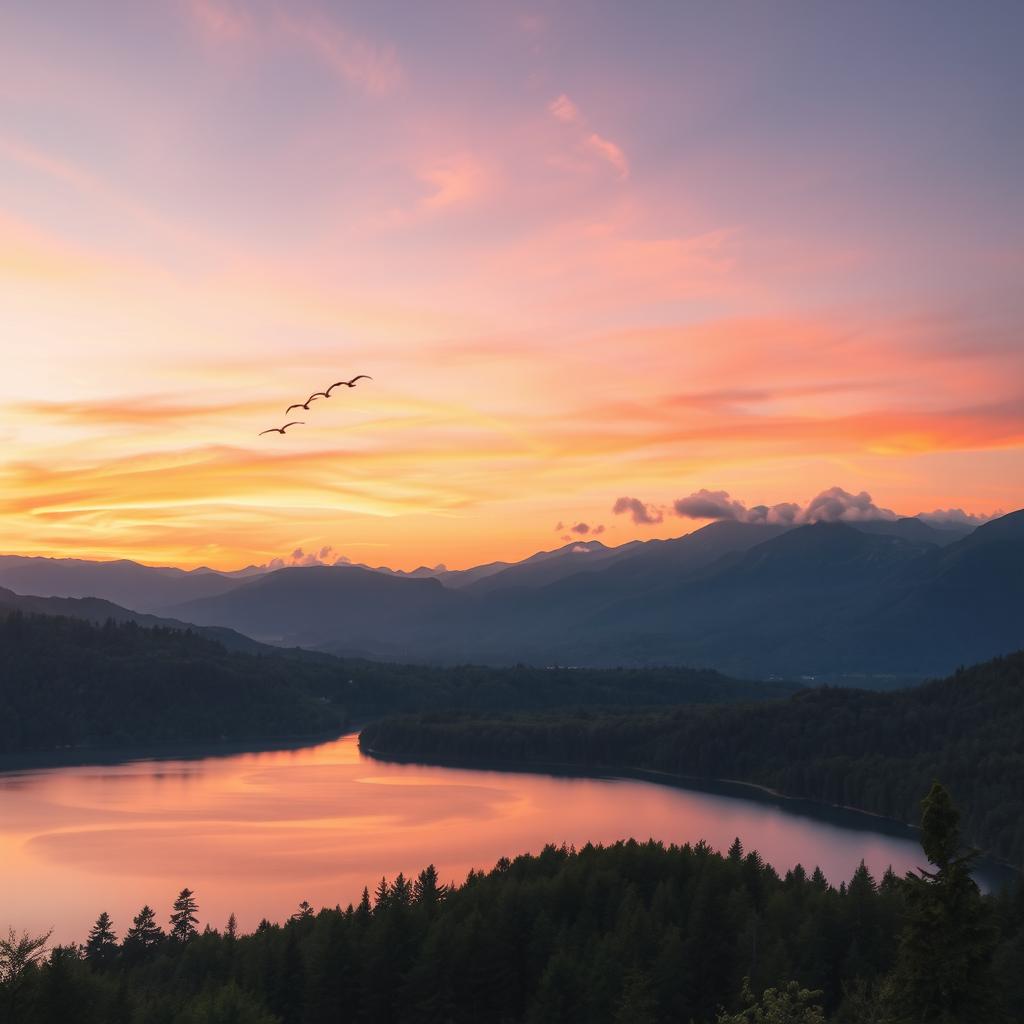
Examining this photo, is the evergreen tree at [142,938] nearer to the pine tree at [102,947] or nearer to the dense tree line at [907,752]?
the pine tree at [102,947]

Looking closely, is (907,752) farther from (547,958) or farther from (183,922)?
Result: (547,958)

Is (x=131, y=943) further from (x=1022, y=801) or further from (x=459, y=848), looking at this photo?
(x=1022, y=801)

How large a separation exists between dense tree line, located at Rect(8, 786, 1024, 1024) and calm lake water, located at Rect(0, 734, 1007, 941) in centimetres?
2770

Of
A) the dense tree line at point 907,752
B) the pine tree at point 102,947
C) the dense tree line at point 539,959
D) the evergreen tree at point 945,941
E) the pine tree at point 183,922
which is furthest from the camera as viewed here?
the dense tree line at point 907,752

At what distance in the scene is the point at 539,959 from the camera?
60.0m

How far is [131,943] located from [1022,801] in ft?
330

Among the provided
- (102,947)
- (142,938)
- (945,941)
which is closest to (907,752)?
(142,938)

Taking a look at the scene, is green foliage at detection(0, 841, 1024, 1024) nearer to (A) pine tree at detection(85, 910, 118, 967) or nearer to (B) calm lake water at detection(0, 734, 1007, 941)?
(A) pine tree at detection(85, 910, 118, 967)

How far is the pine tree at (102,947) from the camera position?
228 feet

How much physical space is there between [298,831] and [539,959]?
74.2 m

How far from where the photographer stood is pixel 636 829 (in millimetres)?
136250

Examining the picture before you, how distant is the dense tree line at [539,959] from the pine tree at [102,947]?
126 mm

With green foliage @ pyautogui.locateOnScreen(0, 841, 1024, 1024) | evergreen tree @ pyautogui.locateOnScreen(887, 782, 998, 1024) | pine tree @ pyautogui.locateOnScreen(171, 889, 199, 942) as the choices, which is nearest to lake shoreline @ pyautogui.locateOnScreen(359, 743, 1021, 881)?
green foliage @ pyautogui.locateOnScreen(0, 841, 1024, 1024)

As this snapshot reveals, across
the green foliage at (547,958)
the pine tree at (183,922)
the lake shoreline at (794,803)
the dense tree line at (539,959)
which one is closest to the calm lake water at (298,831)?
the lake shoreline at (794,803)
